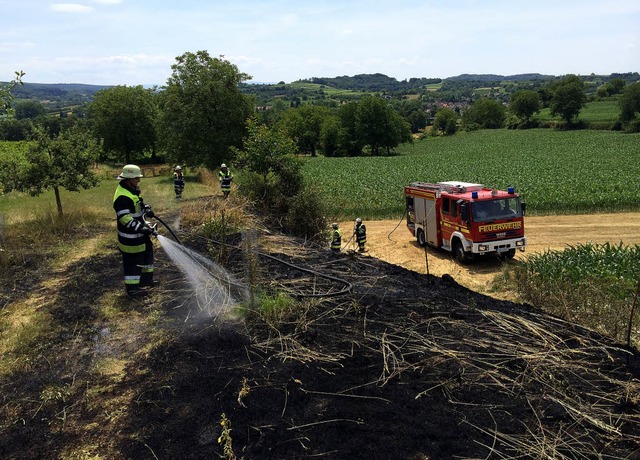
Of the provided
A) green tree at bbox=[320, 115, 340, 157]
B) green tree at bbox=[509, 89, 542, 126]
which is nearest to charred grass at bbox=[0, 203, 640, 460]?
green tree at bbox=[320, 115, 340, 157]

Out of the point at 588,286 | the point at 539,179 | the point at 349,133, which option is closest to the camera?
the point at 588,286

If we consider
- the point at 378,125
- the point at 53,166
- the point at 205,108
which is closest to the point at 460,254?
the point at 53,166

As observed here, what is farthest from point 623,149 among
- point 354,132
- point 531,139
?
point 354,132

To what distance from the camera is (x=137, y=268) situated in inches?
314

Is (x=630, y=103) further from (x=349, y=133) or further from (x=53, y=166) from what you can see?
(x=53, y=166)

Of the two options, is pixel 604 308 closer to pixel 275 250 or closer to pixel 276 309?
pixel 276 309

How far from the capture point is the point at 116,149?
46.2 m

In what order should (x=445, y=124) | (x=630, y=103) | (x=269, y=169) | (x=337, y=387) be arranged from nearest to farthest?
(x=337, y=387)
(x=269, y=169)
(x=630, y=103)
(x=445, y=124)

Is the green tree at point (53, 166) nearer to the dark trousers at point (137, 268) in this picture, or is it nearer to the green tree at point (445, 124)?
the dark trousers at point (137, 268)

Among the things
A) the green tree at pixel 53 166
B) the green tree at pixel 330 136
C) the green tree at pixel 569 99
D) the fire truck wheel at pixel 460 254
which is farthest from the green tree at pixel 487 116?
the green tree at pixel 53 166

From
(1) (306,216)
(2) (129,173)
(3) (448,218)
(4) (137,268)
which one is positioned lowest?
(3) (448,218)

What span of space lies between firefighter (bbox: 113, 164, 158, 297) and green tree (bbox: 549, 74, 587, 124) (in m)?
84.9

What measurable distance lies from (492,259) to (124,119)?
4078 centimetres

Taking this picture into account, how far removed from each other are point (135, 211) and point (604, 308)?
8.44 meters
